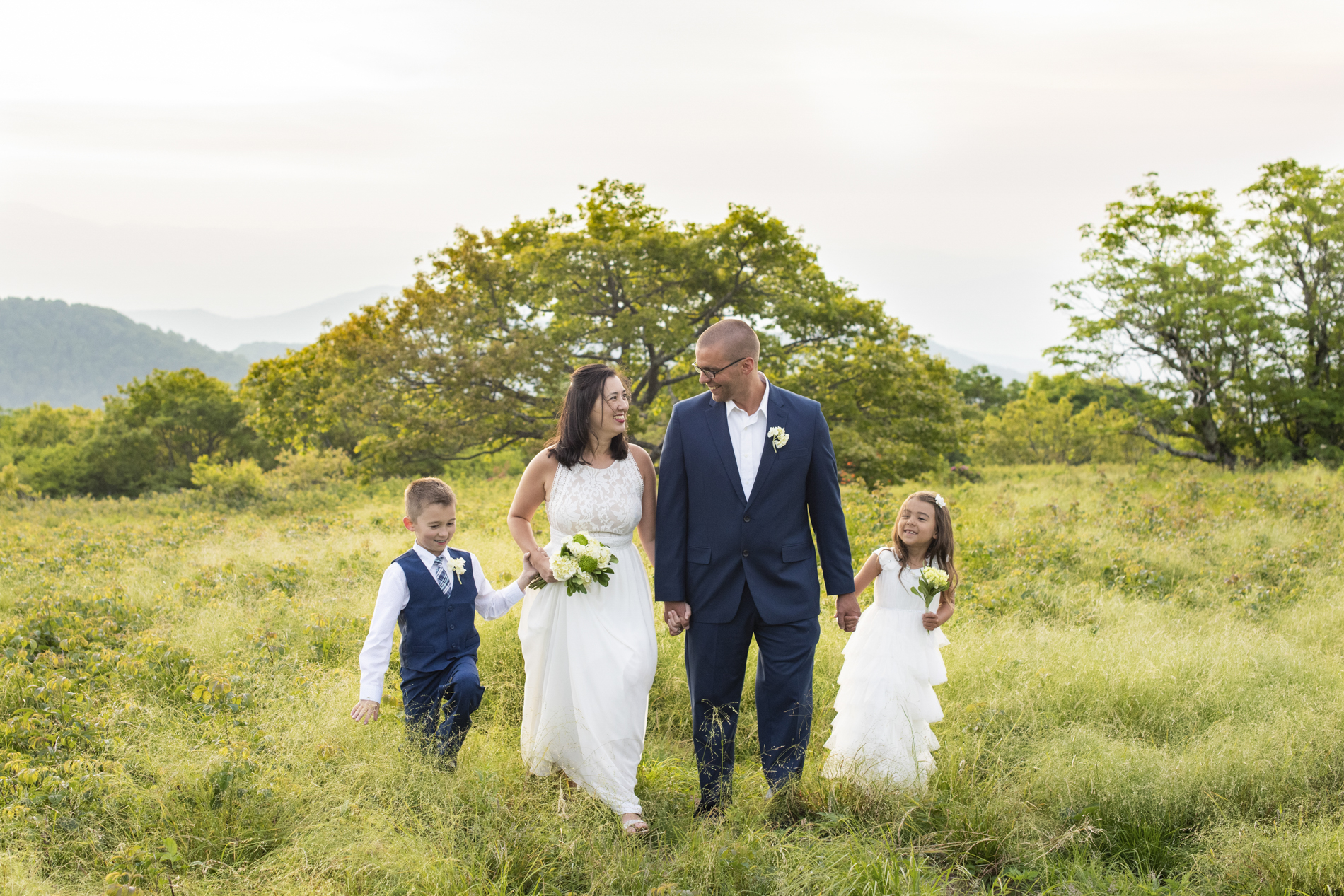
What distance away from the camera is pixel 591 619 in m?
4.23

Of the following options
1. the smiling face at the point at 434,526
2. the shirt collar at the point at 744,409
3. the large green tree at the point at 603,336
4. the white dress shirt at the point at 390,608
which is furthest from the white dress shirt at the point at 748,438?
the large green tree at the point at 603,336

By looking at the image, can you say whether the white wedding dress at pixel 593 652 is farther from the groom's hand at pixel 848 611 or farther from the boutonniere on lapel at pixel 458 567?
the groom's hand at pixel 848 611

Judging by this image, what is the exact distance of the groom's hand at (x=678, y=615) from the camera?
418 cm

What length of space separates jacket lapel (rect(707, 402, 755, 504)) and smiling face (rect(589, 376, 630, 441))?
1.39ft

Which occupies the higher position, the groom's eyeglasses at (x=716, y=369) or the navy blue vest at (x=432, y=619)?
the groom's eyeglasses at (x=716, y=369)

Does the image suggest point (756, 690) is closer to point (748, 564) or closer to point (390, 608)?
point (748, 564)

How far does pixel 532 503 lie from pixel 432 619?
2.48 feet

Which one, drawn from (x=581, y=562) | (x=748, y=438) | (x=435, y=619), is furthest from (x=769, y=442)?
(x=435, y=619)

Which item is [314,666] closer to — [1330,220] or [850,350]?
[850,350]

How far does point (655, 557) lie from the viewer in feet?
14.0

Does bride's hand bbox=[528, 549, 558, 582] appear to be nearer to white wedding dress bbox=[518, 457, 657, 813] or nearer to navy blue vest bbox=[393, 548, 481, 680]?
white wedding dress bbox=[518, 457, 657, 813]

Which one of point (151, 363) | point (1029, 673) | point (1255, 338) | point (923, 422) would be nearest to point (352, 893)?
point (1029, 673)

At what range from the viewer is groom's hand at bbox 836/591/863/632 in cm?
423

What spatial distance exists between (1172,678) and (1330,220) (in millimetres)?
23063
